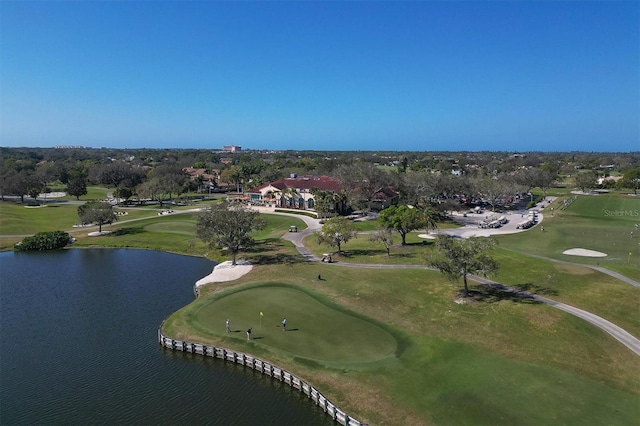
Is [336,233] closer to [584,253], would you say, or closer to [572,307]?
[572,307]

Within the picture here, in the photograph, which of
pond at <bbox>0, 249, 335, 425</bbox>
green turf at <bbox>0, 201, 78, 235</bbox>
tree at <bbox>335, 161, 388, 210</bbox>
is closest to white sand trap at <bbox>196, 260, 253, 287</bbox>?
pond at <bbox>0, 249, 335, 425</bbox>

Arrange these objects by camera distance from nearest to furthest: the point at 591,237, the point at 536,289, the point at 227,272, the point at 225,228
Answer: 1. the point at 536,289
2. the point at 227,272
3. the point at 225,228
4. the point at 591,237

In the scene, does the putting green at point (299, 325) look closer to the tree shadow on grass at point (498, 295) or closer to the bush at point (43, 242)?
the tree shadow on grass at point (498, 295)

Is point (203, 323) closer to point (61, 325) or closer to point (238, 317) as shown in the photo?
point (238, 317)

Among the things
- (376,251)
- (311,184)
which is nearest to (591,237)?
(376,251)

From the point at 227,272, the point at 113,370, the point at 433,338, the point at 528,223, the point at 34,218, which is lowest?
the point at 113,370

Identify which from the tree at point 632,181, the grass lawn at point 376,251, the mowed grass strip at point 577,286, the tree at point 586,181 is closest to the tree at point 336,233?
the grass lawn at point 376,251
